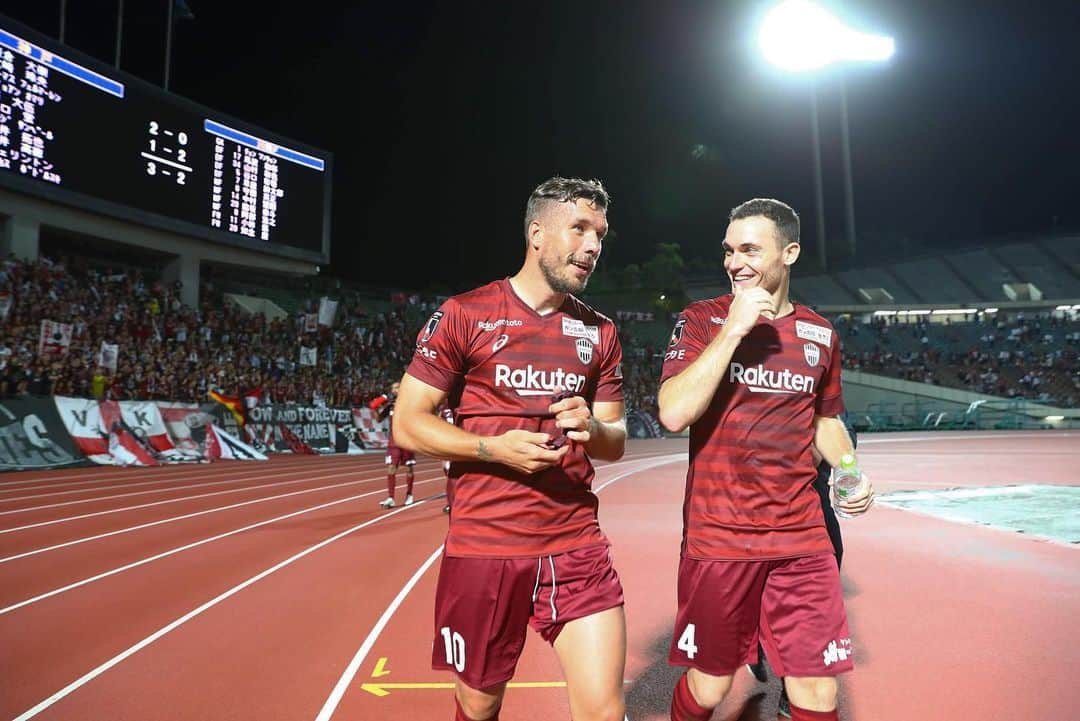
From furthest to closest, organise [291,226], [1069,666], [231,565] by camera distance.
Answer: [291,226] → [231,565] → [1069,666]

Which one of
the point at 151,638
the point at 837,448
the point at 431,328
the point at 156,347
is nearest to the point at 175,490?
the point at 151,638

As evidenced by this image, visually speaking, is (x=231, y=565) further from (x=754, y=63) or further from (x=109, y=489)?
(x=754, y=63)

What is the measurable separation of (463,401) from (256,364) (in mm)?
21559

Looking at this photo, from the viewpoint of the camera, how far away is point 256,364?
890 inches

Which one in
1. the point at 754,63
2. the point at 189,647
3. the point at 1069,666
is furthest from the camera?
the point at 754,63

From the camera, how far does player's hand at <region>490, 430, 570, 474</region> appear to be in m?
2.27

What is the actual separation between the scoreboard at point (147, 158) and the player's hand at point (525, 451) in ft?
64.7

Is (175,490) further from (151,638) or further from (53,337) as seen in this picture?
(151,638)

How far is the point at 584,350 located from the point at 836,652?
4.48 ft

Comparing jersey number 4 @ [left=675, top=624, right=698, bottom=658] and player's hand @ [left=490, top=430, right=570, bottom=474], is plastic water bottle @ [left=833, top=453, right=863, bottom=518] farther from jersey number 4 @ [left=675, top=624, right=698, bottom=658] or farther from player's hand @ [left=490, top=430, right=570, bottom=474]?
player's hand @ [left=490, top=430, right=570, bottom=474]

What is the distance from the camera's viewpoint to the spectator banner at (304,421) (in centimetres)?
1980

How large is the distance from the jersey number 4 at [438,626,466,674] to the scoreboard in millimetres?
19647

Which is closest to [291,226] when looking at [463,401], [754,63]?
[463,401]

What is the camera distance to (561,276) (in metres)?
2.68
